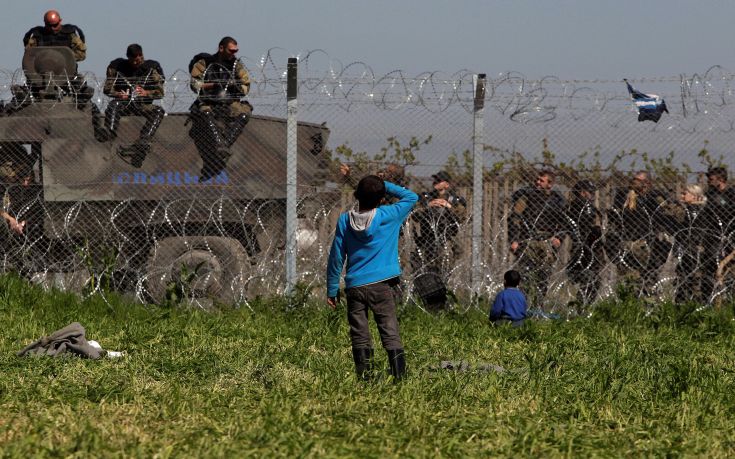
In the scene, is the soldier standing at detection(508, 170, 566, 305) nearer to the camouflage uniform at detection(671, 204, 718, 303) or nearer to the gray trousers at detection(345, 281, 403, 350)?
the camouflage uniform at detection(671, 204, 718, 303)

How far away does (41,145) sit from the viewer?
40.2 ft

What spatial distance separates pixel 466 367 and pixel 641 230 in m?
4.04

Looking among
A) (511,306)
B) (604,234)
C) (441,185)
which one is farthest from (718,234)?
(441,185)

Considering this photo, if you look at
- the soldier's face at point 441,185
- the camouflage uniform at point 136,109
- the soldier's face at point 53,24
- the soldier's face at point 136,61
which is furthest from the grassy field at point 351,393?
the soldier's face at point 53,24

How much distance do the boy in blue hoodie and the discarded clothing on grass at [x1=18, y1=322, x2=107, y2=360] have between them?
6.81 ft

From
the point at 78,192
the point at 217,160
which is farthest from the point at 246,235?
the point at 78,192

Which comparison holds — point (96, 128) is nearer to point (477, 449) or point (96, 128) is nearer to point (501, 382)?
point (501, 382)

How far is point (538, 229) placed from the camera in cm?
1179

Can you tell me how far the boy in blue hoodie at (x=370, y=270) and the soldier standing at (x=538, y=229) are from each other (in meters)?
4.15

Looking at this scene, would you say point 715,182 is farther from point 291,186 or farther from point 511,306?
point 291,186

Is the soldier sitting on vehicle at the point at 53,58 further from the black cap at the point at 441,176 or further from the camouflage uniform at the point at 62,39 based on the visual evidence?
the black cap at the point at 441,176

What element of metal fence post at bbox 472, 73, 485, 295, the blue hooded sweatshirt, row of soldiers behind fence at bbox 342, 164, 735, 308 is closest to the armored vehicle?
row of soldiers behind fence at bbox 342, 164, 735, 308

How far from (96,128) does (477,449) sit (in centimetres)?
756

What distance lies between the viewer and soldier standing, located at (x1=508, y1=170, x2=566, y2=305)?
11734 mm
